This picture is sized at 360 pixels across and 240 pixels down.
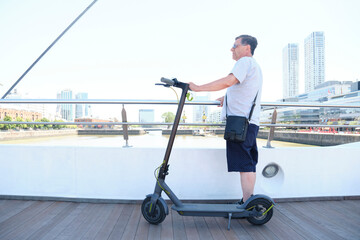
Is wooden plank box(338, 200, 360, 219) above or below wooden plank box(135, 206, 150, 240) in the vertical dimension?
below

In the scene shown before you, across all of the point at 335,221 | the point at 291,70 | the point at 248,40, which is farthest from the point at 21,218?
the point at 291,70

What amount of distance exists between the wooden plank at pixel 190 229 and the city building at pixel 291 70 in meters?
160

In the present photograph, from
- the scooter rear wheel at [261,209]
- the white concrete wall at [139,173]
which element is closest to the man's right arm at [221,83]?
the white concrete wall at [139,173]

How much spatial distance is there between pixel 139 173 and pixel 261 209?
1.15 m

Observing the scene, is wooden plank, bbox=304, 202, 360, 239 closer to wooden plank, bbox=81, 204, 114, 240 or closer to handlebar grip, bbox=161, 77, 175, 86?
handlebar grip, bbox=161, 77, 175, 86

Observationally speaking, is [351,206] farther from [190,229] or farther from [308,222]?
[190,229]

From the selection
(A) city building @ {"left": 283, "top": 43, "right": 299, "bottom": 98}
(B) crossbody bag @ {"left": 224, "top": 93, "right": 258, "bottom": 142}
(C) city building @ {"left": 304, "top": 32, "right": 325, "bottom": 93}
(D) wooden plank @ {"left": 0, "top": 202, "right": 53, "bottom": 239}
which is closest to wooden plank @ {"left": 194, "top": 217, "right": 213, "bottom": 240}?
(B) crossbody bag @ {"left": 224, "top": 93, "right": 258, "bottom": 142}

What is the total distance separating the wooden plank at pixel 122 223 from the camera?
5.02ft

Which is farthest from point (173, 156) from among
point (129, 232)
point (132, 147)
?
point (129, 232)

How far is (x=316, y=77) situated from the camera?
128 metres

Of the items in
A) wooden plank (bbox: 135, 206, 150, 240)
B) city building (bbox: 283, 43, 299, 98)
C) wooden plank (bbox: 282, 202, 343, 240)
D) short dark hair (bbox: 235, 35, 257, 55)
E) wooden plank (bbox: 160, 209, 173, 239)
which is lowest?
wooden plank (bbox: 282, 202, 343, 240)

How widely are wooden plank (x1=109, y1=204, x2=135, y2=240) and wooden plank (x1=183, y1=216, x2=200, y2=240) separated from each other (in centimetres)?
46

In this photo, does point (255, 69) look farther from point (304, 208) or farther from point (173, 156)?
point (304, 208)

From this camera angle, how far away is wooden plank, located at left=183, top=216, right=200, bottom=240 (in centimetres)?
152
